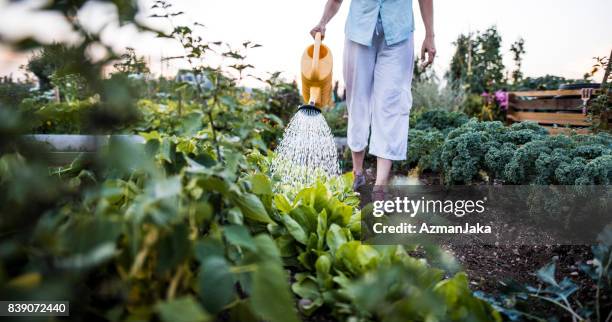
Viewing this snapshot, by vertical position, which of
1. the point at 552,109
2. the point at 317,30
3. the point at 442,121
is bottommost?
the point at 442,121

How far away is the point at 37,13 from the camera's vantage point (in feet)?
2.38

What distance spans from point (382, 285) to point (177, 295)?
0.34 metres

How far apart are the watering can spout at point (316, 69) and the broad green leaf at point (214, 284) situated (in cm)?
226

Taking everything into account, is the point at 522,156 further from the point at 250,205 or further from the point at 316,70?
the point at 250,205

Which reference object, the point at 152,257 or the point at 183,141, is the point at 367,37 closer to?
the point at 183,141

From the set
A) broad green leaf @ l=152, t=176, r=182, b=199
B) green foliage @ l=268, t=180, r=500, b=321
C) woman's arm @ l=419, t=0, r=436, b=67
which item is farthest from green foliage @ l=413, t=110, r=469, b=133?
broad green leaf @ l=152, t=176, r=182, b=199

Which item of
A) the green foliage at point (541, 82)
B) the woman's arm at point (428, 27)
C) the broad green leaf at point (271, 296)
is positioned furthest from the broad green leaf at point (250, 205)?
the green foliage at point (541, 82)

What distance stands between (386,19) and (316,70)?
0.50m

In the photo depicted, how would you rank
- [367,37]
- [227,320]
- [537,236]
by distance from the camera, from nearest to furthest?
[227,320], [537,236], [367,37]

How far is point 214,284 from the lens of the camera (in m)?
0.76

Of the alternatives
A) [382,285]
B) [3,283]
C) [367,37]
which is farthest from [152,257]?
[367,37]

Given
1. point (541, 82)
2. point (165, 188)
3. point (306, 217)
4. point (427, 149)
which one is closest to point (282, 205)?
point (306, 217)

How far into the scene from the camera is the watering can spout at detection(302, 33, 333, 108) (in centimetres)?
291

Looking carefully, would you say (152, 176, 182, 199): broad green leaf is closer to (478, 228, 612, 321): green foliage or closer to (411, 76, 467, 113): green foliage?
(478, 228, 612, 321): green foliage
